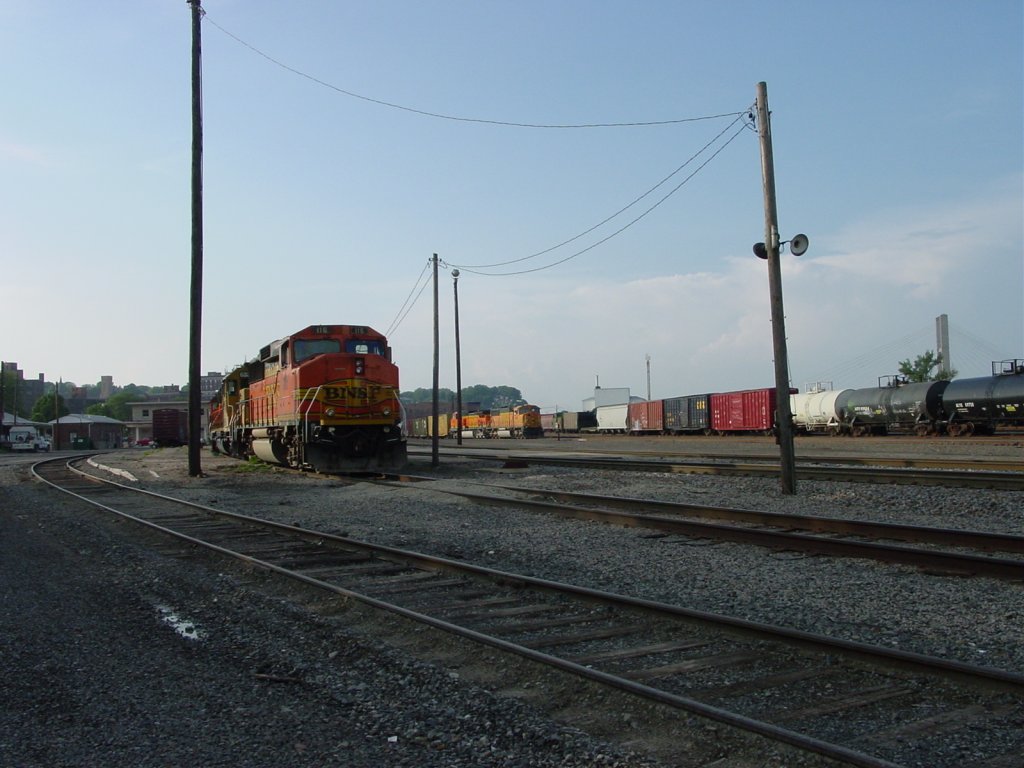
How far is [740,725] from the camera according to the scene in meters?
3.77

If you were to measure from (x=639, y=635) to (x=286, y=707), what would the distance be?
7.78 ft

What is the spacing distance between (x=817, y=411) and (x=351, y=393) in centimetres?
3175

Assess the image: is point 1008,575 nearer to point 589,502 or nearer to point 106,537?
point 589,502

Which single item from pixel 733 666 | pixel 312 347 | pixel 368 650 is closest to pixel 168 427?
pixel 312 347

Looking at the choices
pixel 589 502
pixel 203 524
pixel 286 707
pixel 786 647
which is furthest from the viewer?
pixel 589 502

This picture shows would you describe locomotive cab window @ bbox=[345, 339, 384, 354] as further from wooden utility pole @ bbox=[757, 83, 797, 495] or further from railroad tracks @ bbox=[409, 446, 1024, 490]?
wooden utility pole @ bbox=[757, 83, 797, 495]

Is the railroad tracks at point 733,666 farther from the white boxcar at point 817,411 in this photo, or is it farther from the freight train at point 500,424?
the freight train at point 500,424

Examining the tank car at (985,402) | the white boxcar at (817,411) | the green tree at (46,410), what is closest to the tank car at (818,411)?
the white boxcar at (817,411)

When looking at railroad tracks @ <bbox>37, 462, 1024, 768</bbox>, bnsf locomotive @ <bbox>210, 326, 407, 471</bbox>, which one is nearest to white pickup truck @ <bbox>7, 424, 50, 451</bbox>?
bnsf locomotive @ <bbox>210, 326, 407, 471</bbox>

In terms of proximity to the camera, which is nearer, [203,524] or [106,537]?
[106,537]

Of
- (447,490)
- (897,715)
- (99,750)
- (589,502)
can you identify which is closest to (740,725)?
(897,715)

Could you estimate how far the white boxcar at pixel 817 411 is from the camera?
42.3 metres

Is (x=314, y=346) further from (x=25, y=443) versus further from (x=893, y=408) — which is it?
(x=25, y=443)

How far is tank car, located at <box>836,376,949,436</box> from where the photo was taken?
34438 mm
